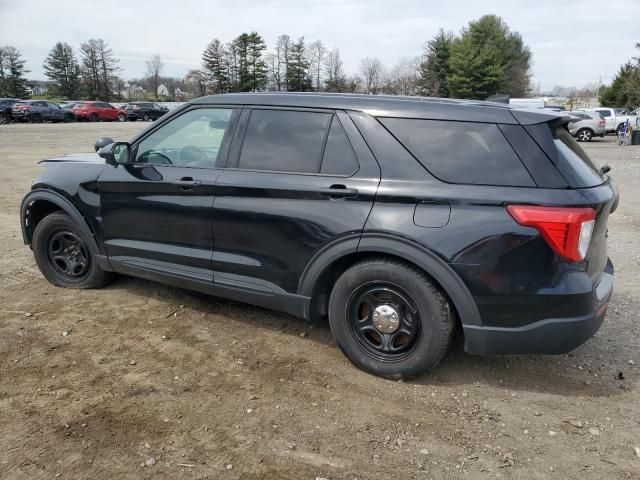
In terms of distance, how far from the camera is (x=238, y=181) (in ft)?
11.7

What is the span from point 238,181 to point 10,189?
8470 millimetres

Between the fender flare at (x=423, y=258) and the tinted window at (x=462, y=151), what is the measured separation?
459 millimetres

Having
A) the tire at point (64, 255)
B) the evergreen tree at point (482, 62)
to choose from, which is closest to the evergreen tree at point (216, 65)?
the evergreen tree at point (482, 62)

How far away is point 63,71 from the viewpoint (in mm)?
73312

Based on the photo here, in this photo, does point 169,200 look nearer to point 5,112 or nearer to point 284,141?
point 284,141

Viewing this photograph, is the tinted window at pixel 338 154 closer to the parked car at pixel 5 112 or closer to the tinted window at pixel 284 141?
the tinted window at pixel 284 141

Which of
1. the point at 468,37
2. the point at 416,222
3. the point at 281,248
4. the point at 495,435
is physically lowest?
the point at 495,435

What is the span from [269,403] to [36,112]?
37.6m

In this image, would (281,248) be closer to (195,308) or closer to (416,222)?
(416,222)

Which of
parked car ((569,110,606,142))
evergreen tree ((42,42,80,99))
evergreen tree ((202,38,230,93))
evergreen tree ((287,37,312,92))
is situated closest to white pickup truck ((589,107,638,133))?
parked car ((569,110,606,142))

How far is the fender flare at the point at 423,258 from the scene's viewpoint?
2.94 m

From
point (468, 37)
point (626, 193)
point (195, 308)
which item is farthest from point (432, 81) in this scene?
point (195, 308)

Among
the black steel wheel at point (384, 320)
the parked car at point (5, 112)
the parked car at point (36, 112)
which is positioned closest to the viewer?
the black steel wheel at point (384, 320)

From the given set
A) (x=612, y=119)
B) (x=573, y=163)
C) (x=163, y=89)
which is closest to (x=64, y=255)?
(x=573, y=163)
